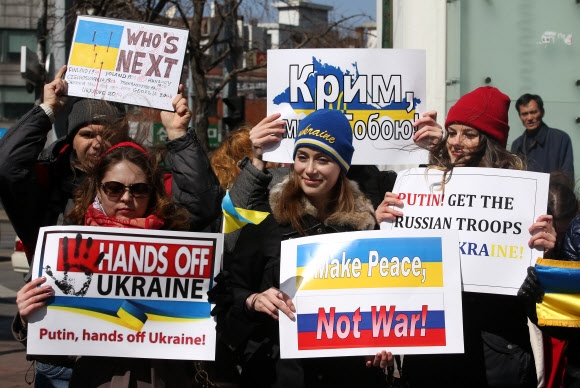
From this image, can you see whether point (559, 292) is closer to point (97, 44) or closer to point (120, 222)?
point (120, 222)

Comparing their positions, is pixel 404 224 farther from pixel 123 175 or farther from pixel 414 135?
pixel 123 175

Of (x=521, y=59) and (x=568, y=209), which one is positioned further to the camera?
(x=521, y=59)

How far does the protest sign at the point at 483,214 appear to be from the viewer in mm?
3648

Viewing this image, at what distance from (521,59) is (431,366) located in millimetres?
5065

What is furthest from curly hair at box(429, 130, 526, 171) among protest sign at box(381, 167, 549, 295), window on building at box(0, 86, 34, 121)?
window on building at box(0, 86, 34, 121)

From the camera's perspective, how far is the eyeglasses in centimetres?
364

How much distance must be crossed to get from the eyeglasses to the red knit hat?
1305 millimetres

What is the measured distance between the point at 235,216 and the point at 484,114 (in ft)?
3.68

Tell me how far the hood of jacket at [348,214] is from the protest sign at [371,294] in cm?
9

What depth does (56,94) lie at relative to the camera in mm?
4332

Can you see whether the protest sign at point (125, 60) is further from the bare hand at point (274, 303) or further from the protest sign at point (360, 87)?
the bare hand at point (274, 303)

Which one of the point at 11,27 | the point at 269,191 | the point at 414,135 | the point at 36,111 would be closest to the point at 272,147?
the point at 269,191

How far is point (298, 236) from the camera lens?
372cm

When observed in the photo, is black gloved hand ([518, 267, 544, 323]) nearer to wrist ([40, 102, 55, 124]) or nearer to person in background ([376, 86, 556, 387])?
person in background ([376, 86, 556, 387])
